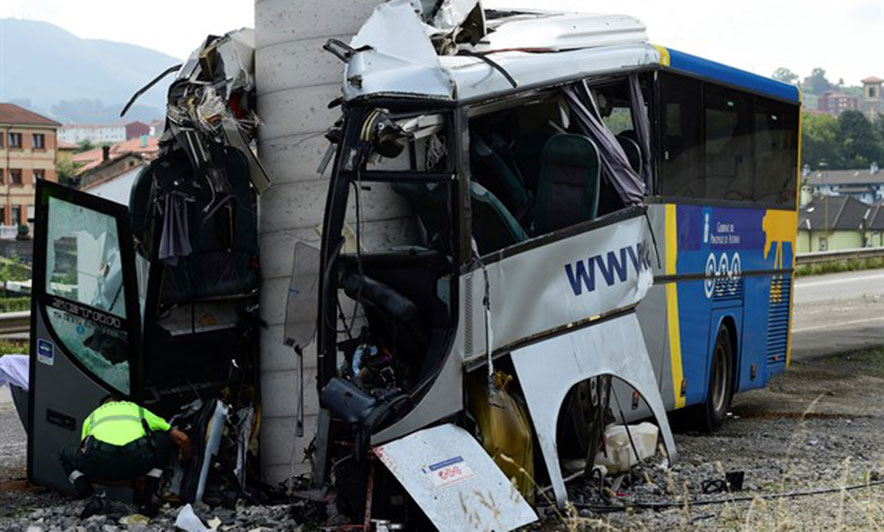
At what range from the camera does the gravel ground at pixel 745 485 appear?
8383 mm

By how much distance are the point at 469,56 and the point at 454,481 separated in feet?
8.54

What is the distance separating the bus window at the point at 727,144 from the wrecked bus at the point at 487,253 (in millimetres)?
1077

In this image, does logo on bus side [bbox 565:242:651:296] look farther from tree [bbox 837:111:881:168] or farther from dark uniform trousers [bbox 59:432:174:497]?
tree [bbox 837:111:881:168]

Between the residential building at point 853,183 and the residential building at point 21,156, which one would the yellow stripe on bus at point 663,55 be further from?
the residential building at point 853,183

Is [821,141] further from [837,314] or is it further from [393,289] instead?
[393,289]

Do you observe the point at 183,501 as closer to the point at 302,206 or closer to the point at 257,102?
the point at 302,206

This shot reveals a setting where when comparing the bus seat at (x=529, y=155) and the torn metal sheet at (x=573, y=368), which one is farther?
the bus seat at (x=529, y=155)

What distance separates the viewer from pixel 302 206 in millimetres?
9938

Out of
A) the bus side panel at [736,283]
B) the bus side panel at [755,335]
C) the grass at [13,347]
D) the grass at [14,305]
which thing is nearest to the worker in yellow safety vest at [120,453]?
the bus side panel at [736,283]

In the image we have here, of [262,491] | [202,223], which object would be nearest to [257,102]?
[202,223]

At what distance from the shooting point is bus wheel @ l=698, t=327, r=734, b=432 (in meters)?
12.9

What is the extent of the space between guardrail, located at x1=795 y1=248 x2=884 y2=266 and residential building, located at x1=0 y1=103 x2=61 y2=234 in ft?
286

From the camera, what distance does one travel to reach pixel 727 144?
1305 centimetres

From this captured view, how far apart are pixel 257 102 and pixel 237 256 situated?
112 cm
